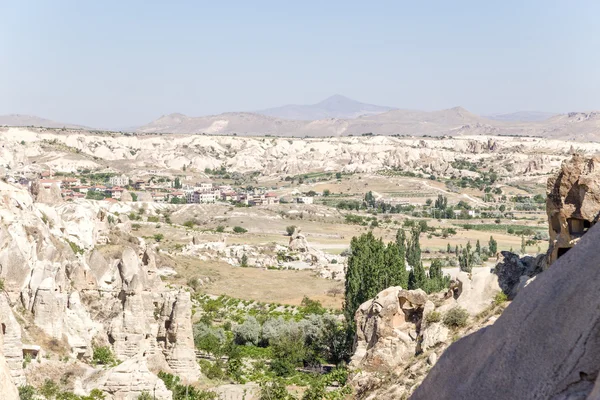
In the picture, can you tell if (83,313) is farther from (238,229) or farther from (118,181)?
(118,181)

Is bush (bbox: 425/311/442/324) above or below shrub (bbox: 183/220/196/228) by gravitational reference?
above

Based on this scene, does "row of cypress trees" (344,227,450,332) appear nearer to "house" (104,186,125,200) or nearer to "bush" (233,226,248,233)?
"bush" (233,226,248,233)

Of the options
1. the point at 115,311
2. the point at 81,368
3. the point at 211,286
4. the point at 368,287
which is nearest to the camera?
the point at 81,368

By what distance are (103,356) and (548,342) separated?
2094cm

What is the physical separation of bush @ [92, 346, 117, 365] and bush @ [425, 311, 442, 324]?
1068 cm

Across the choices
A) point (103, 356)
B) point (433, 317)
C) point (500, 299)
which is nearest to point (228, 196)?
point (103, 356)

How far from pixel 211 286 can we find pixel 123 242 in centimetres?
1629

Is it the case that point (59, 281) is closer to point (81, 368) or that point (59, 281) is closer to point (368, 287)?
point (81, 368)

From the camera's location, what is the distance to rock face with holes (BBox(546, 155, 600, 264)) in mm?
17688

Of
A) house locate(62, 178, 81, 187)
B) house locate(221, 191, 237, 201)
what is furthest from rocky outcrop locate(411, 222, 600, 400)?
house locate(221, 191, 237, 201)

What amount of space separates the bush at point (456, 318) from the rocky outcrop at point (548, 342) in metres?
11.6

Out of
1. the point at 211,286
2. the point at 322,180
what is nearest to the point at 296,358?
the point at 211,286

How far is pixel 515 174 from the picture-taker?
188 meters

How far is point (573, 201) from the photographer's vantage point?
18.3m
